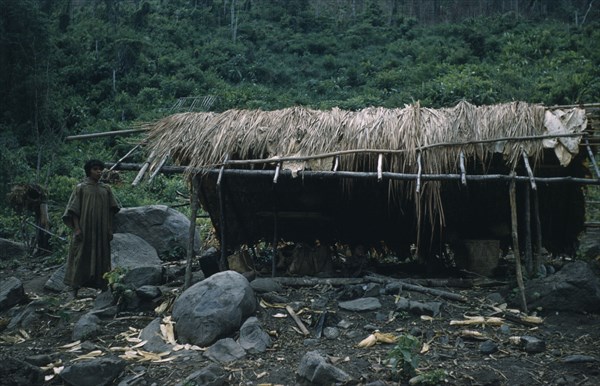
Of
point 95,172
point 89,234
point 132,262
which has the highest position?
point 95,172

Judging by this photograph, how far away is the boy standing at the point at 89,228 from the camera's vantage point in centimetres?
746

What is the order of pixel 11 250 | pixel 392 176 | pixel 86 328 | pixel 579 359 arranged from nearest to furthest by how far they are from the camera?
pixel 579 359 < pixel 86 328 < pixel 392 176 < pixel 11 250

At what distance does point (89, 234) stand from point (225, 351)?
2818 millimetres

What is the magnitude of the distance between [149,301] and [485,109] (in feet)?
16.0

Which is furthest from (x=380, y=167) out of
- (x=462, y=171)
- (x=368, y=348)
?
(x=368, y=348)

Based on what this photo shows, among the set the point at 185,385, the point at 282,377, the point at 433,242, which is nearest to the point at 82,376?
the point at 185,385

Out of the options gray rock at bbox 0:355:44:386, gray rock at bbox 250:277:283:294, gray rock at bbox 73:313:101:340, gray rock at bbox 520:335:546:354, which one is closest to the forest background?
gray rock at bbox 73:313:101:340

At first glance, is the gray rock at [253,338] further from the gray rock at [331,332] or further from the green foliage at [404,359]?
the green foliage at [404,359]

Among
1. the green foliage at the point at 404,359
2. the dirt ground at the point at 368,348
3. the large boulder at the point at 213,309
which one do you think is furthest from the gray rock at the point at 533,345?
the large boulder at the point at 213,309

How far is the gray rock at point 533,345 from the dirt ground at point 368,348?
0.05m

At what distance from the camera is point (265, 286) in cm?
746

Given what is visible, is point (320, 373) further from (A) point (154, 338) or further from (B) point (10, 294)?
(B) point (10, 294)

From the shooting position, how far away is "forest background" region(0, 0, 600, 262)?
21.6 metres

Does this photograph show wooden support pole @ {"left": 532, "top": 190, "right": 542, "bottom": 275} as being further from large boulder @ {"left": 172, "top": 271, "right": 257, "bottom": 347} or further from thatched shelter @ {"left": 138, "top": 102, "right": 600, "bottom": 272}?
large boulder @ {"left": 172, "top": 271, "right": 257, "bottom": 347}
